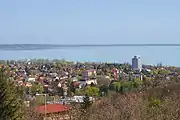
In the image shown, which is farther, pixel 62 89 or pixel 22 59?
pixel 22 59

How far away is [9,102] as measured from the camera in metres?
6.96

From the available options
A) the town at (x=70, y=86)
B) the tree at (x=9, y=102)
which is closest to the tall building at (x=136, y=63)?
the town at (x=70, y=86)

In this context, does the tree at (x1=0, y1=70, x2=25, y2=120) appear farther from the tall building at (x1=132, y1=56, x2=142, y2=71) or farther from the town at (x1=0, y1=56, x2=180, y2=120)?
the tall building at (x1=132, y1=56, x2=142, y2=71)

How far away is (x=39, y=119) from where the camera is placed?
9.27 m

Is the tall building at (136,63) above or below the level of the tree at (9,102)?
below

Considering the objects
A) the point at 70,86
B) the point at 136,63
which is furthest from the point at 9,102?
the point at 136,63

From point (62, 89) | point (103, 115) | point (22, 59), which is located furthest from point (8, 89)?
point (22, 59)

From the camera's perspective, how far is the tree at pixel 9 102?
6.87m

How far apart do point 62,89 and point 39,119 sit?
19.1 meters

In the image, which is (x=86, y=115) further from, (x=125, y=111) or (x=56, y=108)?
(x=56, y=108)

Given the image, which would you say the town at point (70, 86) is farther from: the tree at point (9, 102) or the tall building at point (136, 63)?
the tree at point (9, 102)

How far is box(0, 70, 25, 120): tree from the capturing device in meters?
6.87

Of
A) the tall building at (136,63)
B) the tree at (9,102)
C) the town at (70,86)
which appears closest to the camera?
A: the tree at (9,102)

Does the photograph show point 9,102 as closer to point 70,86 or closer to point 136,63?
point 70,86
